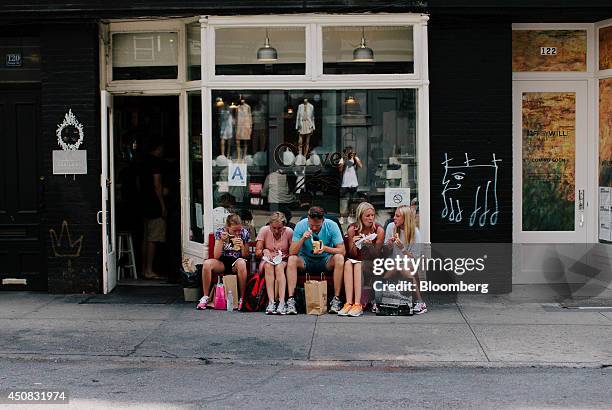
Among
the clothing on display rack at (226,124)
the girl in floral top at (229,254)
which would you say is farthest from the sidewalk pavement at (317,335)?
the clothing on display rack at (226,124)

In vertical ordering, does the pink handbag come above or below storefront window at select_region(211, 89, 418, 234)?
below

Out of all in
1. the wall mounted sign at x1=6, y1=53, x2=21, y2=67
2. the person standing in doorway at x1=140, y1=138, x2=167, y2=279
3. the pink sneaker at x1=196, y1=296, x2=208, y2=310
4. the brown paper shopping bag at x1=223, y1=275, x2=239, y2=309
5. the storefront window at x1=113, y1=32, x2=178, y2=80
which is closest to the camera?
the brown paper shopping bag at x1=223, y1=275, x2=239, y2=309

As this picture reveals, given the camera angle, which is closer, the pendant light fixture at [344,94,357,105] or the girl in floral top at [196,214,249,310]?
the girl in floral top at [196,214,249,310]

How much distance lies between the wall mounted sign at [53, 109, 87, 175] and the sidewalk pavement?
1776 mm

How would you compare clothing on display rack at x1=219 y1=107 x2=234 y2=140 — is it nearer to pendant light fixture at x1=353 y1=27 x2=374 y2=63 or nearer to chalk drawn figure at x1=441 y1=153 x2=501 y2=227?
pendant light fixture at x1=353 y1=27 x2=374 y2=63

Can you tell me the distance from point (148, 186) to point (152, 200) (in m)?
0.20

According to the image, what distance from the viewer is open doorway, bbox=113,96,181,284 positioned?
43.0 feet

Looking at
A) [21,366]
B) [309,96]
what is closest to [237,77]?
[309,96]

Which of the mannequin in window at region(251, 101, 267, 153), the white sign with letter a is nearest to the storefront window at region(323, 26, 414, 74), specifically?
the mannequin in window at region(251, 101, 267, 153)

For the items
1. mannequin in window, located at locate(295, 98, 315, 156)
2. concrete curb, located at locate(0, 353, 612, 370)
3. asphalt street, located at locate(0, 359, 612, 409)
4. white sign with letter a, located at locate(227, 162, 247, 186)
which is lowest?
asphalt street, located at locate(0, 359, 612, 409)

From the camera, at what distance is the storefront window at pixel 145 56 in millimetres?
12305

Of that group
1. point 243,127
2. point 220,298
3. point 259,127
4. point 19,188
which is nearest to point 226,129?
point 243,127

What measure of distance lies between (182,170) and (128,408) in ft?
18.6

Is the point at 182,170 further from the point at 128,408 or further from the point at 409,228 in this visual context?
the point at 128,408
